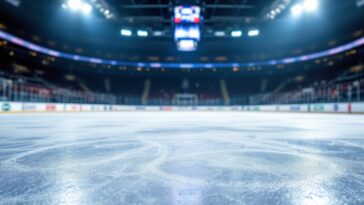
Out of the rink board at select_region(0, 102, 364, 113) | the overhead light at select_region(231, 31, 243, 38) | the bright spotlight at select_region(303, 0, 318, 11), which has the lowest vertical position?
the rink board at select_region(0, 102, 364, 113)

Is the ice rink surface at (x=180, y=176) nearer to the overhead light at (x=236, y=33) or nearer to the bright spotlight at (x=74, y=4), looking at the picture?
the bright spotlight at (x=74, y=4)

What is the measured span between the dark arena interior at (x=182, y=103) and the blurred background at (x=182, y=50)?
14cm

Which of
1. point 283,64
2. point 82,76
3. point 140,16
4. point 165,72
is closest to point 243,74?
point 283,64

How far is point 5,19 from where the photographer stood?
19391 mm

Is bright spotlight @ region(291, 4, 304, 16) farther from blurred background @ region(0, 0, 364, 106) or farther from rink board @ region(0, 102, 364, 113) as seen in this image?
rink board @ region(0, 102, 364, 113)

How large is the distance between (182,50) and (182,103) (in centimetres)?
1268

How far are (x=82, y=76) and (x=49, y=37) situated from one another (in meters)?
6.09

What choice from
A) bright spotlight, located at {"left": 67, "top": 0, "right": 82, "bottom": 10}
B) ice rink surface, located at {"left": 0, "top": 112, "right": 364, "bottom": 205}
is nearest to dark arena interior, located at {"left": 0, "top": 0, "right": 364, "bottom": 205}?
ice rink surface, located at {"left": 0, "top": 112, "right": 364, "bottom": 205}

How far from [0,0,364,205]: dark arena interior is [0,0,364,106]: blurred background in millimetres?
141

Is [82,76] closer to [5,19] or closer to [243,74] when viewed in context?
[5,19]

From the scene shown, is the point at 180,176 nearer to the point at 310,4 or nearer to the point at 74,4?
the point at 74,4

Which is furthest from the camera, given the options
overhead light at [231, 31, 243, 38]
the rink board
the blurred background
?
overhead light at [231, 31, 243, 38]

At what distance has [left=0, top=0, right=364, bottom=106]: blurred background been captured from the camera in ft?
45.1

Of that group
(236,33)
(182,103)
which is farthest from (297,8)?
(182,103)
